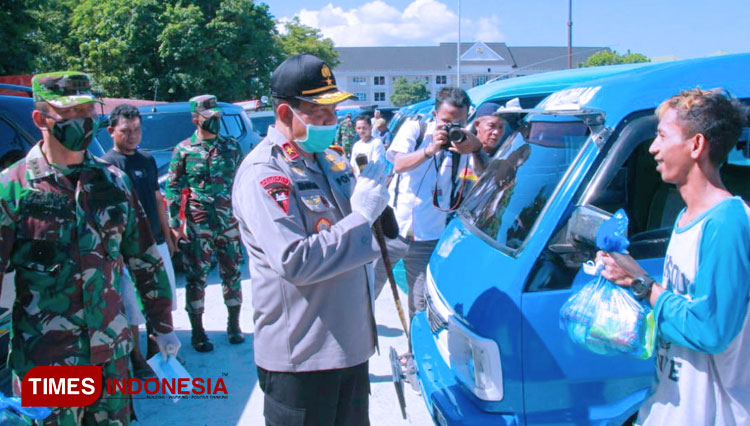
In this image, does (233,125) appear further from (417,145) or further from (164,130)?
(417,145)

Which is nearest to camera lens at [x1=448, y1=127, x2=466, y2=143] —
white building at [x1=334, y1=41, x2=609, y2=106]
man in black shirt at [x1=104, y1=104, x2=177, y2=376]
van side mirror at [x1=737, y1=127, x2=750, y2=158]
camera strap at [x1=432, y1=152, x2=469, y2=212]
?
camera strap at [x1=432, y1=152, x2=469, y2=212]

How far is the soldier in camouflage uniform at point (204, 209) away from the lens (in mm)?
4738

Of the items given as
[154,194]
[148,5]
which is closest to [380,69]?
[148,5]

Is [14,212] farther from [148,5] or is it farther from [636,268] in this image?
[148,5]

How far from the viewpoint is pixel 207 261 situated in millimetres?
4789

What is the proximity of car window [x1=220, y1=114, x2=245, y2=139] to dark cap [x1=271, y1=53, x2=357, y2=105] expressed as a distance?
6.60 m

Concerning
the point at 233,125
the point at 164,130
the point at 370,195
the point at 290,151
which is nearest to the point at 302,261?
the point at 370,195

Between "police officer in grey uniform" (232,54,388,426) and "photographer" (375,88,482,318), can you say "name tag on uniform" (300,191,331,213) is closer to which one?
"police officer in grey uniform" (232,54,388,426)

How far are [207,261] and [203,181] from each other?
687mm

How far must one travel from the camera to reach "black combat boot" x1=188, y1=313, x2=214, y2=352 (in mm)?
4750

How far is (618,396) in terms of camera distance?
236cm

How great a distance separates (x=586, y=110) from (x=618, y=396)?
126 cm

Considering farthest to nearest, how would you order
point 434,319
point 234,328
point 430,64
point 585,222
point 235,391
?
point 430,64, point 234,328, point 235,391, point 434,319, point 585,222

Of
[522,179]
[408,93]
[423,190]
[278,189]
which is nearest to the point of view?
[278,189]
